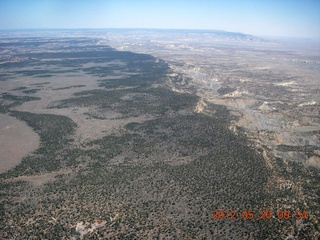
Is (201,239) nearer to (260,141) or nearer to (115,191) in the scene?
(115,191)
